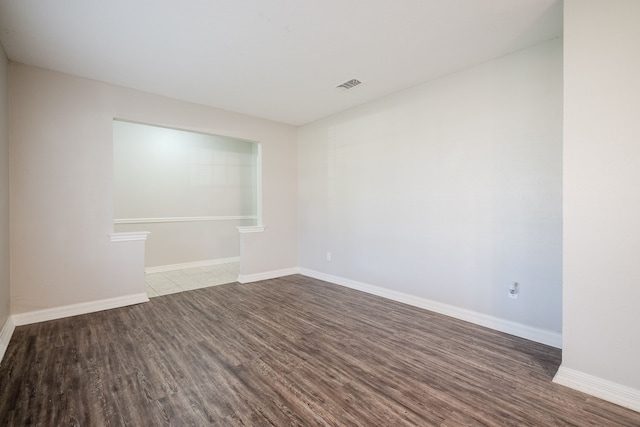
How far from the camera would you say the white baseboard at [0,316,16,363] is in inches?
93.2

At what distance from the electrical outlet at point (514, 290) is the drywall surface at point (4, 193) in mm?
4553

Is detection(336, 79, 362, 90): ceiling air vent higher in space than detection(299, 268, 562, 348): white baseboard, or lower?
higher

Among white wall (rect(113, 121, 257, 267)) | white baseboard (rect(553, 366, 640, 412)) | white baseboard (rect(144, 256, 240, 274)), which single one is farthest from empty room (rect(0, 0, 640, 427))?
white wall (rect(113, 121, 257, 267))

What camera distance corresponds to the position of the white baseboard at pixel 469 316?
8.38 ft

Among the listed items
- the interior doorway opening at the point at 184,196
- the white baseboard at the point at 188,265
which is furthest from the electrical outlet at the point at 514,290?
the white baseboard at the point at 188,265

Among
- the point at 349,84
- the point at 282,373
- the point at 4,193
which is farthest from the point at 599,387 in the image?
the point at 4,193

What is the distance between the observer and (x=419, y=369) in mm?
2146

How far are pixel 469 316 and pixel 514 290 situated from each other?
0.54 meters

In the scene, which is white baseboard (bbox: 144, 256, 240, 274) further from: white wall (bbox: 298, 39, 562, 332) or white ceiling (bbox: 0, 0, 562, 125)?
white ceiling (bbox: 0, 0, 562, 125)

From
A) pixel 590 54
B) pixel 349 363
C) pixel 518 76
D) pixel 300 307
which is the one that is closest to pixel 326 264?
pixel 300 307

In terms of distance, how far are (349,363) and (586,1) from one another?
2.94m

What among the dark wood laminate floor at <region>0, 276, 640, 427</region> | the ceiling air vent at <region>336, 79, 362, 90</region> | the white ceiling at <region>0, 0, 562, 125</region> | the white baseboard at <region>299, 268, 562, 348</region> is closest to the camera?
the dark wood laminate floor at <region>0, 276, 640, 427</region>

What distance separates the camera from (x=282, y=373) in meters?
2.10

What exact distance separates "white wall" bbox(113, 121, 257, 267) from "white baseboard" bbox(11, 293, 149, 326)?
76.7 inches
